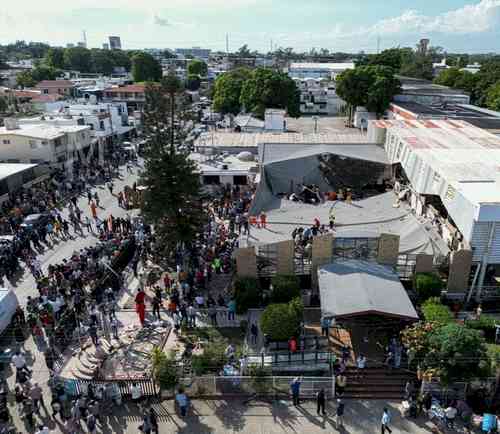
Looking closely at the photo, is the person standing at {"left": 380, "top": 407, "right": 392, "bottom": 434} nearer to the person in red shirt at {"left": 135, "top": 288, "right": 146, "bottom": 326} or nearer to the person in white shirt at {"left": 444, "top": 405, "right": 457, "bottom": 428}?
the person in white shirt at {"left": 444, "top": 405, "right": 457, "bottom": 428}

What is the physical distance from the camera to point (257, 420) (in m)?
11.3

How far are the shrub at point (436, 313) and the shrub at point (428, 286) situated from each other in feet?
2.69

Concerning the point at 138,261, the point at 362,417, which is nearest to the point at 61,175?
the point at 138,261

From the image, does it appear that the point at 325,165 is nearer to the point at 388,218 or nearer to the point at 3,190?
the point at 388,218

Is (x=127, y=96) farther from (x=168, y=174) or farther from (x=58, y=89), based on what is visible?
(x=168, y=174)

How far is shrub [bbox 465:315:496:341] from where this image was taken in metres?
13.5

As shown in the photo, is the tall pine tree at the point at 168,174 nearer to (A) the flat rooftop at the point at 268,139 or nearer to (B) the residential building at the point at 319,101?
(A) the flat rooftop at the point at 268,139

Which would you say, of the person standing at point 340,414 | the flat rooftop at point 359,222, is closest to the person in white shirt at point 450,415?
the person standing at point 340,414

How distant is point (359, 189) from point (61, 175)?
22.6 metres

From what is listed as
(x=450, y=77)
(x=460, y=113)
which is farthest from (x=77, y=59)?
(x=460, y=113)

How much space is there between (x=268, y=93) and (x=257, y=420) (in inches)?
1616

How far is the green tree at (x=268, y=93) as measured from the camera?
47434 millimetres

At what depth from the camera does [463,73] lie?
2692 inches

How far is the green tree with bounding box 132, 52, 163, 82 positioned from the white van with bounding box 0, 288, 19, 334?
77160 millimetres
